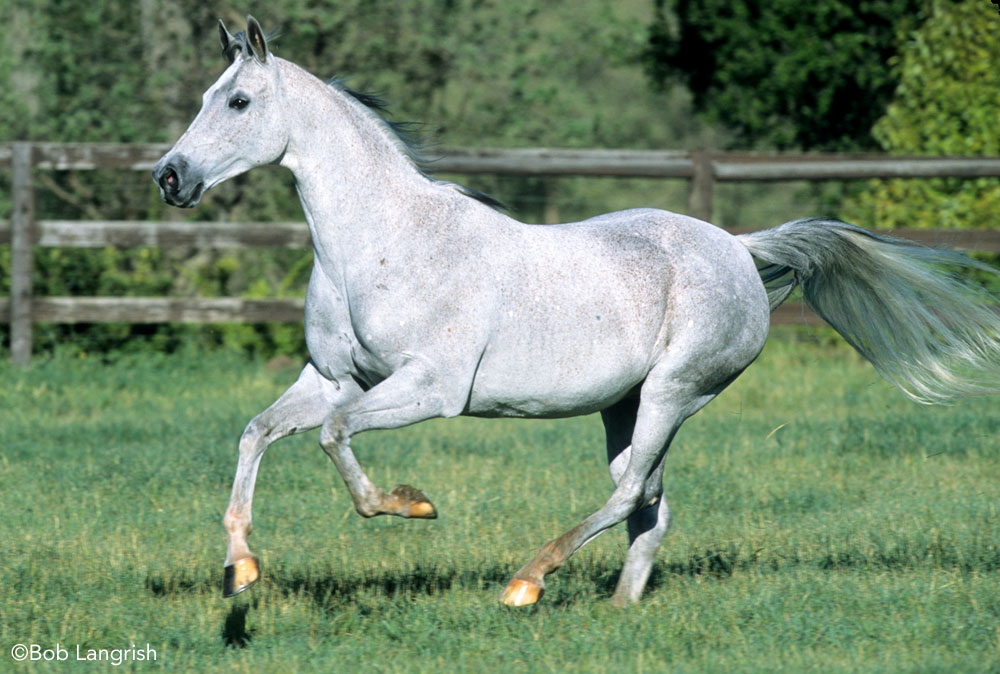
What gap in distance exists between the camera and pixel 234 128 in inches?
172

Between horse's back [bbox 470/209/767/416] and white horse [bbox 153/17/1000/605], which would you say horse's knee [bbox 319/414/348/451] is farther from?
horse's back [bbox 470/209/767/416]

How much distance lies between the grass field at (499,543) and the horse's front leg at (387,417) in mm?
464

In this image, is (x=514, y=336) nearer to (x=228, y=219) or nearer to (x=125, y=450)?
(x=125, y=450)

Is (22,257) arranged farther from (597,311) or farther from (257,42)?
(597,311)

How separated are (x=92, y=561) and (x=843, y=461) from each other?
172 inches

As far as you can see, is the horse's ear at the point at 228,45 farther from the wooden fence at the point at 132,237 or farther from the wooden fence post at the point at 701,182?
the wooden fence post at the point at 701,182

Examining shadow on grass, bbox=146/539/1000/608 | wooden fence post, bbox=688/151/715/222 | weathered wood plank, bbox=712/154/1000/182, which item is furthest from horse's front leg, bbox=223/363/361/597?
weathered wood plank, bbox=712/154/1000/182

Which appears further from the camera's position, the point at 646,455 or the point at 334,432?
the point at 646,455

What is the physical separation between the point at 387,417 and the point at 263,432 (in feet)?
1.66

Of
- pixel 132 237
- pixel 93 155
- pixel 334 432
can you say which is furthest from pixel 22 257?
pixel 334 432

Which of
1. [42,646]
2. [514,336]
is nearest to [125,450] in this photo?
[42,646]

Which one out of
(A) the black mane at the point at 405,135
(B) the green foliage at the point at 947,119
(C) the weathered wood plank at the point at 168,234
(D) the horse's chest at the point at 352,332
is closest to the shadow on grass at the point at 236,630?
(D) the horse's chest at the point at 352,332

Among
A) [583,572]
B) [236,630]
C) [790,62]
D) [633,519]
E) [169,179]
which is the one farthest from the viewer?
[790,62]

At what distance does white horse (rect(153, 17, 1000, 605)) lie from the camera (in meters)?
4.37
